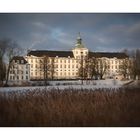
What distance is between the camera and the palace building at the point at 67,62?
7.11m

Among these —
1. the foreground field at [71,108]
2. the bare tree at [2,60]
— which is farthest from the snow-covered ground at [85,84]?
the bare tree at [2,60]

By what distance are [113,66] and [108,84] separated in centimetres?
19

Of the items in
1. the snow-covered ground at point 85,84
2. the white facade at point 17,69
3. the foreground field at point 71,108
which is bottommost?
the foreground field at point 71,108

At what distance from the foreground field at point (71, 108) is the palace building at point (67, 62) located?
16 cm

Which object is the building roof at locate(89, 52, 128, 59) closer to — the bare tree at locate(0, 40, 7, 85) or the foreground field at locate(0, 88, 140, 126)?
the foreground field at locate(0, 88, 140, 126)

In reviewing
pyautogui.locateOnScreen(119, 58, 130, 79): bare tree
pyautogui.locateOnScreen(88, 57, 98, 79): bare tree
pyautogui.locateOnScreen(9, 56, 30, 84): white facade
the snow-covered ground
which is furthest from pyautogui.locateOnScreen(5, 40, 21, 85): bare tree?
pyautogui.locateOnScreen(119, 58, 130, 79): bare tree

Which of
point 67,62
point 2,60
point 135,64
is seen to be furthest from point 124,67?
point 2,60

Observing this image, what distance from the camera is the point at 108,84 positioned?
717 centimetres

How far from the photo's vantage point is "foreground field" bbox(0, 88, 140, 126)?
23.2 ft

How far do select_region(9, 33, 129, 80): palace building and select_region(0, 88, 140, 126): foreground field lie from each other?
6.2 inches

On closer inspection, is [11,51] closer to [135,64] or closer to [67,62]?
[67,62]

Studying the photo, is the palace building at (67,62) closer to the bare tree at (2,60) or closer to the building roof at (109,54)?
the building roof at (109,54)
